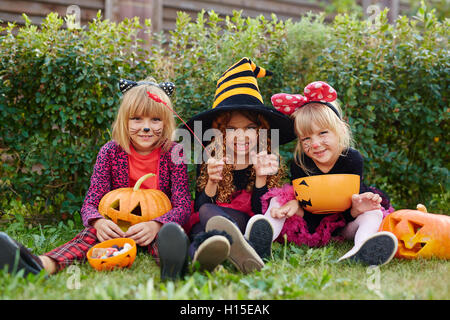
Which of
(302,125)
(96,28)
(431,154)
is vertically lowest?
(431,154)

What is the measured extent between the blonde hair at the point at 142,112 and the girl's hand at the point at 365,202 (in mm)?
1377

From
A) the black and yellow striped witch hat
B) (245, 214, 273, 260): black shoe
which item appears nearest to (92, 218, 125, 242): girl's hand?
(245, 214, 273, 260): black shoe

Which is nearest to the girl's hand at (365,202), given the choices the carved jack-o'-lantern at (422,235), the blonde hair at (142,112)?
the carved jack-o'-lantern at (422,235)

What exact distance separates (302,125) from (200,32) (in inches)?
67.1

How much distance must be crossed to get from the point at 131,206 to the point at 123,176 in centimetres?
35

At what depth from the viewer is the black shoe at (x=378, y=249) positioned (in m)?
2.25

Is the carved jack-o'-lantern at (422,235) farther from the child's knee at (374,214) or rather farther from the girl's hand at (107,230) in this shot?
the girl's hand at (107,230)

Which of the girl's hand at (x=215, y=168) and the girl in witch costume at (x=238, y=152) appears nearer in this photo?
the girl's hand at (x=215, y=168)

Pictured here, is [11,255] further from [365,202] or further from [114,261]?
[365,202]
